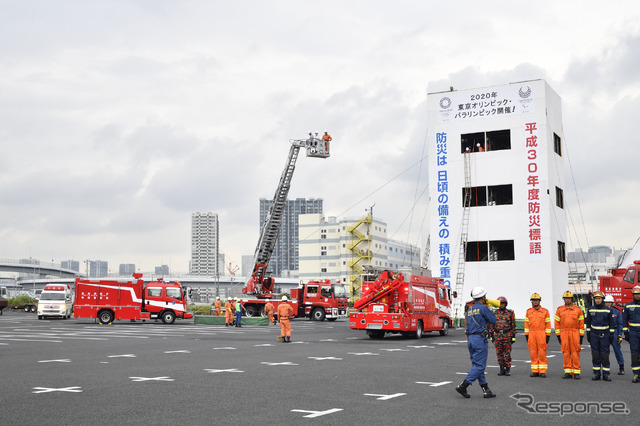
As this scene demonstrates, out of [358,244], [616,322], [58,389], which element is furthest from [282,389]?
[358,244]

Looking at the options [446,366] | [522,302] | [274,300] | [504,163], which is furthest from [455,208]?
[446,366]

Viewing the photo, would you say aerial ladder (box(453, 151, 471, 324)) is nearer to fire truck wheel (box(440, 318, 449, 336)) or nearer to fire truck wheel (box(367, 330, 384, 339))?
fire truck wheel (box(440, 318, 449, 336))

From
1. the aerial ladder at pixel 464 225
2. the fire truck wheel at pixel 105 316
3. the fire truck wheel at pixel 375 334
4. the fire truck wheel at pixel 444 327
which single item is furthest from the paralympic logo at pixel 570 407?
the fire truck wheel at pixel 105 316

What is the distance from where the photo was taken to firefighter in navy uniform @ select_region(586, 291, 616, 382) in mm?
14125

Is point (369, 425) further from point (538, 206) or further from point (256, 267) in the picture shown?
point (256, 267)

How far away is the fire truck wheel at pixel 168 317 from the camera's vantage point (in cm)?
4300

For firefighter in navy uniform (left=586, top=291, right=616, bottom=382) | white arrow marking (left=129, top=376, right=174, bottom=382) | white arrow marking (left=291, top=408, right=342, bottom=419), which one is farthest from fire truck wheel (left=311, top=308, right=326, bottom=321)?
white arrow marking (left=291, top=408, right=342, bottom=419)

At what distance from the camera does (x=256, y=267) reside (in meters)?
48.9

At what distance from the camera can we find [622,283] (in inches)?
1145

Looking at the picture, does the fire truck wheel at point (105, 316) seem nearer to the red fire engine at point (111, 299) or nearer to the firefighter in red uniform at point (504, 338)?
the red fire engine at point (111, 299)

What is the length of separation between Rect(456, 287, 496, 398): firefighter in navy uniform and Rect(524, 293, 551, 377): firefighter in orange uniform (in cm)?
334

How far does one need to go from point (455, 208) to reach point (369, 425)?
37.2m

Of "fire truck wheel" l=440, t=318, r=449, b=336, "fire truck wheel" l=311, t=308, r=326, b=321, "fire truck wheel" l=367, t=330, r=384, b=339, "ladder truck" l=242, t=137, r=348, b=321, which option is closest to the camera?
"fire truck wheel" l=367, t=330, r=384, b=339

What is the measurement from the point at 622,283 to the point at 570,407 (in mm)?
21058
